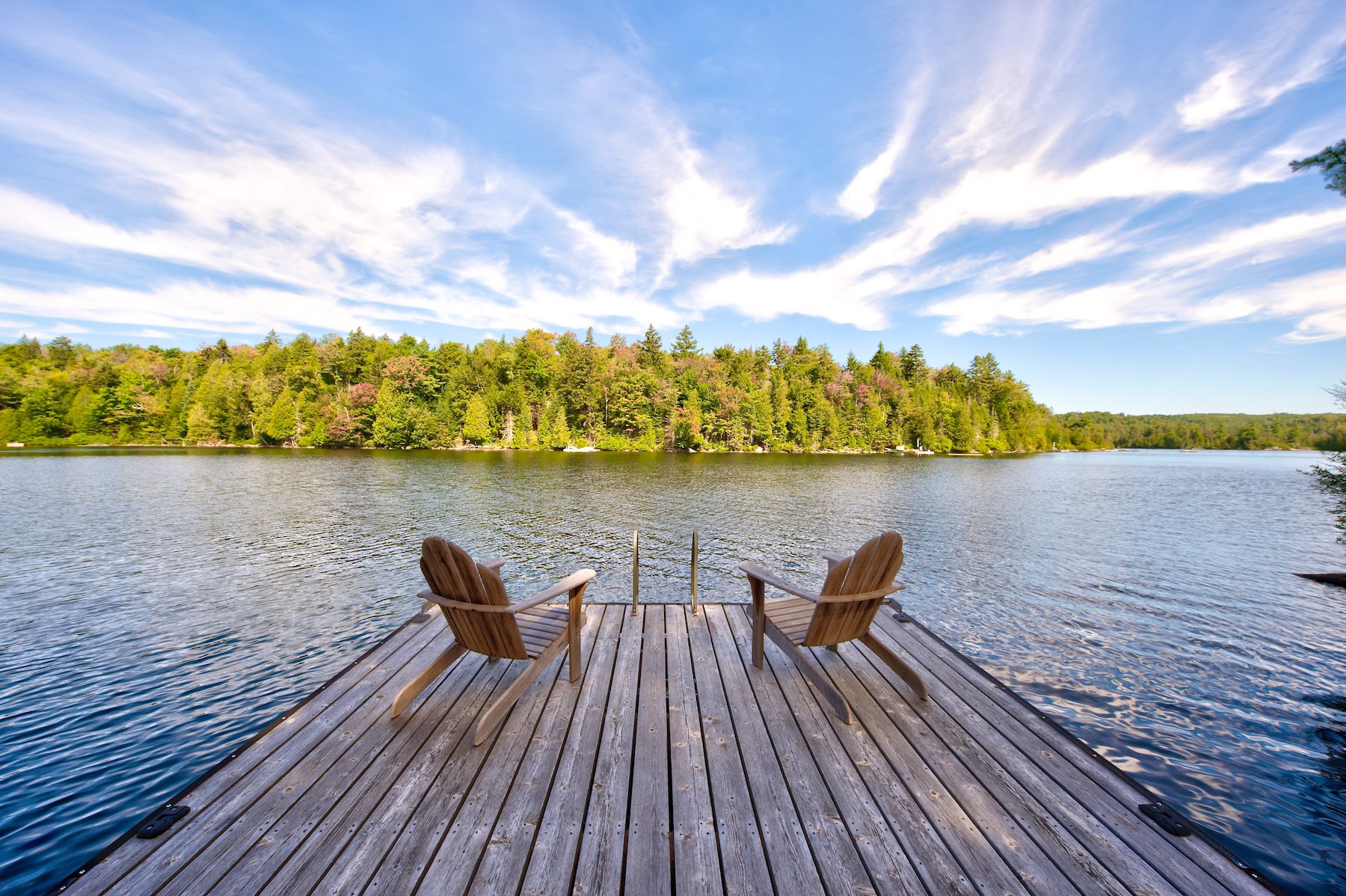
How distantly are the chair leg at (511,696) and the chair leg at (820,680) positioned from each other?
59.1 inches

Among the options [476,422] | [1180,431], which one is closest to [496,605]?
[476,422]

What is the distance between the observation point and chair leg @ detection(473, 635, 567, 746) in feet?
8.34

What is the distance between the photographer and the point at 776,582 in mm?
3264

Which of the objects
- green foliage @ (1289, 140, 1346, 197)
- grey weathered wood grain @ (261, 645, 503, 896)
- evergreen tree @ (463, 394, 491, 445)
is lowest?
grey weathered wood grain @ (261, 645, 503, 896)

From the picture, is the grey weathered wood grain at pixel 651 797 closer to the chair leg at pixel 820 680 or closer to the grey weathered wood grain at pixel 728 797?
the grey weathered wood grain at pixel 728 797

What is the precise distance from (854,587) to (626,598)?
17.0ft

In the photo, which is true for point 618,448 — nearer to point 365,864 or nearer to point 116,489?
point 116,489

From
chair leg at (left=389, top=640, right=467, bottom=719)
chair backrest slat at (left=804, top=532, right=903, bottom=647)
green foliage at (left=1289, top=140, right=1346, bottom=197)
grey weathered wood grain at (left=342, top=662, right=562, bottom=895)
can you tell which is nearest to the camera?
grey weathered wood grain at (left=342, top=662, right=562, bottom=895)

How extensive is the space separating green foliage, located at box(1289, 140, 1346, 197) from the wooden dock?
25.4ft

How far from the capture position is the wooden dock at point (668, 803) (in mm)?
1732

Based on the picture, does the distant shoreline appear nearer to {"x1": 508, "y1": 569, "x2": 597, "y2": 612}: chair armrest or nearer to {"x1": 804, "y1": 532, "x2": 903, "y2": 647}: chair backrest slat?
{"x1": 508, "y1": 569, "x2": 597, "y2": 612}: chair armrest

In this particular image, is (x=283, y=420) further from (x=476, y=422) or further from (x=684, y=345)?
(x=684, y=345)

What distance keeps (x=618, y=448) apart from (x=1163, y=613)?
154ft

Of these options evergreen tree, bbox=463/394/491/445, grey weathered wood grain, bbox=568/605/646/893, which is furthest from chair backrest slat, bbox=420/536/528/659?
evergreen tree, bbox=463/394/491/445
